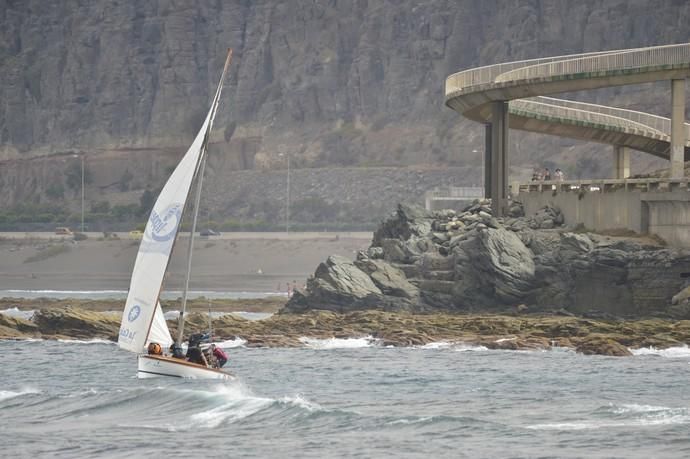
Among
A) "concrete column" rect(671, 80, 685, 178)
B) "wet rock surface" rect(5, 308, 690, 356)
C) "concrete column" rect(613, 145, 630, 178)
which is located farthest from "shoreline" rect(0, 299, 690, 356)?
"concrete column" rect(613, 145, 630, 178)

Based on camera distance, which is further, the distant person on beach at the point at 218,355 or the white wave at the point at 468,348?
the white wave at the point at 468,348

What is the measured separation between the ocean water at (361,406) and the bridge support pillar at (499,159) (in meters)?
13.6

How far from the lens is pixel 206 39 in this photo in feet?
615

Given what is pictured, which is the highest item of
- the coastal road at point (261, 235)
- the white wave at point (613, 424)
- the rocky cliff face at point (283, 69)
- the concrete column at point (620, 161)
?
the rocky cliff face at point (283, 69)

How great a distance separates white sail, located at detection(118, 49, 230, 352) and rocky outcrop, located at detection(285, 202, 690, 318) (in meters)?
19.6

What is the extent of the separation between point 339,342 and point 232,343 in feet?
12.2

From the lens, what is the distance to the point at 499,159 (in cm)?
6356

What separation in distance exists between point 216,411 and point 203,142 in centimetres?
704

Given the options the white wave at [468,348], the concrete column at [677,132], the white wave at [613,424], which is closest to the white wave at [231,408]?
the white wave at [613,424]

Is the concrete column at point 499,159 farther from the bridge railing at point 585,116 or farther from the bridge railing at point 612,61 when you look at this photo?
the bridge railing at point 585,116

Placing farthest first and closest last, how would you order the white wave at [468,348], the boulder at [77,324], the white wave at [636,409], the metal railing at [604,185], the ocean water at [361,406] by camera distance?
the boulder at [77,324] < the metal railing at [604,185] < the white wave at [468,348] < the white wave at [636,409] < the ocean water at [361,406]

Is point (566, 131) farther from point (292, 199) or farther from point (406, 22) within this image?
point (406, 22)

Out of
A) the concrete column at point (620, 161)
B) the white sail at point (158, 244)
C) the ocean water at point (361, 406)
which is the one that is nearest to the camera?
the ocean water at point (361, 406)

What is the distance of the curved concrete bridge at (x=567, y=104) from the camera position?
190 feet
